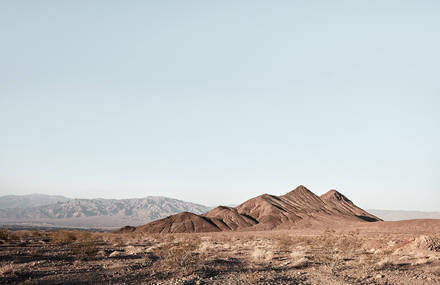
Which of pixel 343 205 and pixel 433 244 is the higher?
pixel 433 244

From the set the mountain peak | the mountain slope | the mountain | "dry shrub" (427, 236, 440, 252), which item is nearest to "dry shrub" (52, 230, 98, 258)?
"dry shrub" (427, 236, 440, 252)

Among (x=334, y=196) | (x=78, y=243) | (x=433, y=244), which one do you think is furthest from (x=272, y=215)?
(x=433, y=244)

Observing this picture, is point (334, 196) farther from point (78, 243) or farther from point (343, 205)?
point (78, 243)

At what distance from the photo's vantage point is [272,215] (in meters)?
90.7

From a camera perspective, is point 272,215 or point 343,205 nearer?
point 272,215

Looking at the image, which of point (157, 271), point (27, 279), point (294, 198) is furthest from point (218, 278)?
point (294, 198)

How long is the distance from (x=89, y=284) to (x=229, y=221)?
77279mm

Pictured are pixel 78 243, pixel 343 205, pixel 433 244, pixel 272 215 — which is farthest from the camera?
pixel 343 205

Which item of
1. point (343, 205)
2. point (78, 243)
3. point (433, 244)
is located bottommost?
point (78, 243)

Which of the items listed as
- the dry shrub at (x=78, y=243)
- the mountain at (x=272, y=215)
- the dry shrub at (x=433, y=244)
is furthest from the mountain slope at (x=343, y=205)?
the dry shrub at (x=78, y=243)

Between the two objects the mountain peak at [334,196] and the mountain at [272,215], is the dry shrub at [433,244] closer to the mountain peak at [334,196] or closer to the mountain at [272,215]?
the mountain at [272,215]

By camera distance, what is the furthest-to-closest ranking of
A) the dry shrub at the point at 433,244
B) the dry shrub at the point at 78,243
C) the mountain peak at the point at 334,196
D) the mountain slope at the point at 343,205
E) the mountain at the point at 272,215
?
the mountain peak at the point at 334,196
the mountain slope at the point at 343,205
the mountain at the point at 272,215
the dry shrub at the point at 433,244
the dry shrub at the point at 78,243

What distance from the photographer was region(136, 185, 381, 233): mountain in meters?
83.6

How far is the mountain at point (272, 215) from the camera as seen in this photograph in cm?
8359
